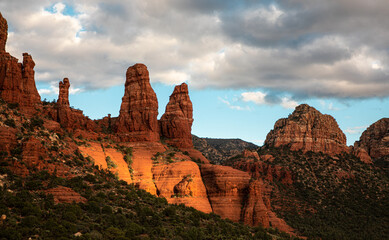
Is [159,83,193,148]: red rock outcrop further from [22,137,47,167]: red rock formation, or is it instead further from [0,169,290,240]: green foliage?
[22,137,47,167]: red rock formation

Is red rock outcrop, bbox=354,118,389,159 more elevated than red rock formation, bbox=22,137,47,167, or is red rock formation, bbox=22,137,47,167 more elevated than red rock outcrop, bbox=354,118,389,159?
red rock outcrop, bbox=354,118,389,159

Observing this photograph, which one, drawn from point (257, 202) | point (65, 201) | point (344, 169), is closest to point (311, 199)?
point (344, 169)

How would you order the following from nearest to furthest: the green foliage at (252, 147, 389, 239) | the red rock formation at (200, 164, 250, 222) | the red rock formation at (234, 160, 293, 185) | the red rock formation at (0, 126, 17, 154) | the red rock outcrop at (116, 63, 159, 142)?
the red rock formation at (0, 126, 17, 154), the red rock formation at (200, 164, 250, 222), the red rock outcrop at (116, 63, 159, 142), the green foliage at (252, 147, 389, 239), the red rock formation at (234, 160, 293, 185)

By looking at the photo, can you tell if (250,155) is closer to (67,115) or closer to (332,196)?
(332,196)

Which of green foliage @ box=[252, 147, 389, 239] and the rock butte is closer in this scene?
the rock butte

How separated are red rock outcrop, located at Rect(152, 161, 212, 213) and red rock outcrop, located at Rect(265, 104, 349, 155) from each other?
74654 millimetres

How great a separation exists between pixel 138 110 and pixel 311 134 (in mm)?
80677

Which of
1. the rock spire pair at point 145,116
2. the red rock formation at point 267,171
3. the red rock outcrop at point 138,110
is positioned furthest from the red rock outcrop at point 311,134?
the red rock outcrop at point 138,110

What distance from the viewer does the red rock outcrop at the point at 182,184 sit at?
7919 cm

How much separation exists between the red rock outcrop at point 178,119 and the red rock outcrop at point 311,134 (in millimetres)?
60091

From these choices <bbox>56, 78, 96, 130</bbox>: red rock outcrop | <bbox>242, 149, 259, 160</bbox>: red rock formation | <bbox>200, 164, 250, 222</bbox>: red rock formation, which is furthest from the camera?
<bbox>242, 149, 259, 160</bbox>: red rock formation

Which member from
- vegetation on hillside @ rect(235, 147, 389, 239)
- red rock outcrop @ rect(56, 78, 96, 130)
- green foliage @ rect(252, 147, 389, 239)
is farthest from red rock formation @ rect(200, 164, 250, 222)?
red rock outcrop @ rect(56, 78, 96, 130)

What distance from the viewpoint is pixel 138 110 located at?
93.3 meters

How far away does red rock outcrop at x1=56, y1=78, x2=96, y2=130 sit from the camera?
82.9m
